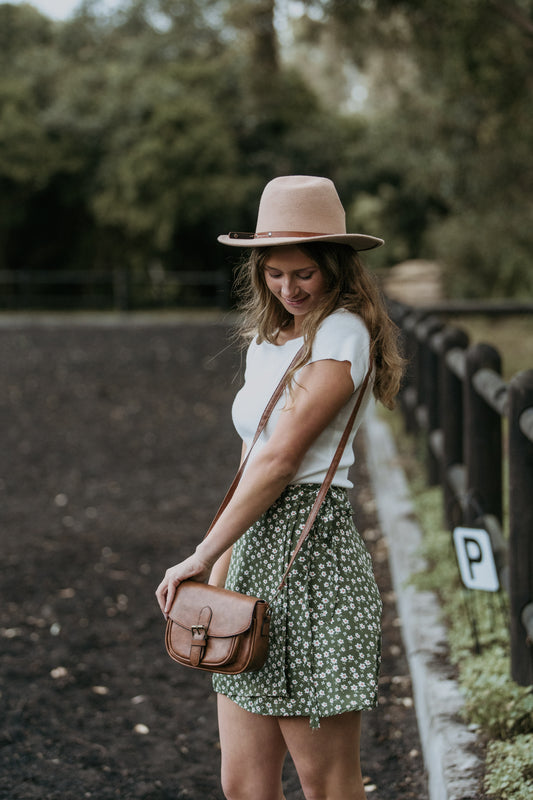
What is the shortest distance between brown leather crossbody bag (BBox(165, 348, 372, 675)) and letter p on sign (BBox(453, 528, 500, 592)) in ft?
4.34

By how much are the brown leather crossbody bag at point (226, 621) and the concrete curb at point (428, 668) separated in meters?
1.02

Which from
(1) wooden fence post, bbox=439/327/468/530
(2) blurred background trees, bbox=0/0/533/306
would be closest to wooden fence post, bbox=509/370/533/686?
(1) wooden fence post, bbox=439/327/468/530

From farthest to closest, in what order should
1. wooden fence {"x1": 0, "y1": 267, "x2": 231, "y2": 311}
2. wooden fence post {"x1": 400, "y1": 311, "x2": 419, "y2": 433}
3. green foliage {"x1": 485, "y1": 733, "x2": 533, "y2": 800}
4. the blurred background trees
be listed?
wooden fence {"x1": 0, "y1": 267, "x2": 231, "y2": 311}
the blurred background trees
wooden fence post {"x1": 400, "y1": 311, "x2": 419, "y2": 433}
green foliage {"x1": 485, "y1": 733, "x2": 533, "y2": 800}

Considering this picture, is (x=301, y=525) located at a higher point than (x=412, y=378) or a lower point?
higher

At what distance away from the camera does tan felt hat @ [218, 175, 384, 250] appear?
2.04m

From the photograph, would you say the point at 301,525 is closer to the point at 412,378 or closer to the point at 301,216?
the point at 301,216

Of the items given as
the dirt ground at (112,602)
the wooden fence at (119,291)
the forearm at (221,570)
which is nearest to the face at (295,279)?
the dirt ground at (112,602)

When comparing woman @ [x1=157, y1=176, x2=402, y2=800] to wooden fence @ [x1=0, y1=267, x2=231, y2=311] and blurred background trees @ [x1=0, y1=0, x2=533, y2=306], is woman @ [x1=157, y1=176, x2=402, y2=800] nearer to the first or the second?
blurred background trees @ [x1=0, y1=0, x2=533, y2=306]

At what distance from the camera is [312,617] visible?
6.70ft

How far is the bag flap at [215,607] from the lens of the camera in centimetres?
197

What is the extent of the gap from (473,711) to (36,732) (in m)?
1.58

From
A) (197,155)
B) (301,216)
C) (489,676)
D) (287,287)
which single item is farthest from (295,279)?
(197,155)

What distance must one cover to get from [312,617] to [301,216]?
87cm

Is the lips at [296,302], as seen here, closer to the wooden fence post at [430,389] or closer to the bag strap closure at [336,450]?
the bag strap closure at [336,450]
